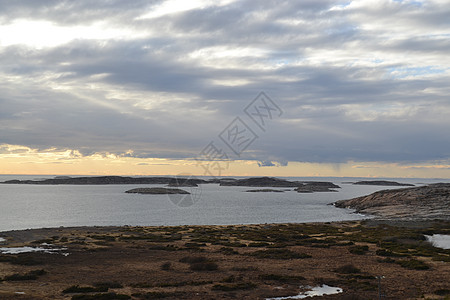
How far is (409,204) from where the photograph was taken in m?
110

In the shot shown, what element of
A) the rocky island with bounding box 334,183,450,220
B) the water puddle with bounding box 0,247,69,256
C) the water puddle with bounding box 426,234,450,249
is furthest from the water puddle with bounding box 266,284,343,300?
the rocky island with bounding box 334,183,450,220

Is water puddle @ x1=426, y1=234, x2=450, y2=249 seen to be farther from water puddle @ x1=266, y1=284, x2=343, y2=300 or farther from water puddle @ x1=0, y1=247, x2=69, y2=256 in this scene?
water puddle @ x1=0, y1=247, x2=69, y2=256

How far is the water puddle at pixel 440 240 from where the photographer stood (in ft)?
159

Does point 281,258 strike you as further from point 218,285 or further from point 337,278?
point 218,285

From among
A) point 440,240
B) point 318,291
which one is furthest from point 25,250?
point 440,240

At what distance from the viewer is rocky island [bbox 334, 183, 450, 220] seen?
94.4 m

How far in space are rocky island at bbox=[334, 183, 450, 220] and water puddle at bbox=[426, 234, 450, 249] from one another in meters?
A: 33.0

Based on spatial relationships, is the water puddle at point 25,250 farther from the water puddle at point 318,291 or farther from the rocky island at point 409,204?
the rocky island at point 409,204

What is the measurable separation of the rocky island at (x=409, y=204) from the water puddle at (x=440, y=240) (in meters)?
33.0

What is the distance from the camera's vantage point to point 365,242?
167ft

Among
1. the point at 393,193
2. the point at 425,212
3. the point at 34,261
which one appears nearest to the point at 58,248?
the point at 34,261

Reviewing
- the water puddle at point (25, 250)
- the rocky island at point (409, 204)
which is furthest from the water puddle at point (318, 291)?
the rocky island at point (409, 204)

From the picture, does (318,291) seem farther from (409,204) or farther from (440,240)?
(409,204)

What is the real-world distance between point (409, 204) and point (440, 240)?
6218 centimetres
